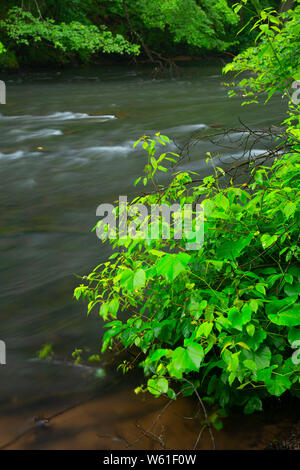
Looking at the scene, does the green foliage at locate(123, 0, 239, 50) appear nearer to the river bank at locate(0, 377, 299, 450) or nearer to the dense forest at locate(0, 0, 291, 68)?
the dense forest at locate(0, 0, 291, 68)

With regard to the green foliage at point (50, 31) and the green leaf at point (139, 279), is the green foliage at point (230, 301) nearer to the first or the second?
the green leaf at point (139, 279)

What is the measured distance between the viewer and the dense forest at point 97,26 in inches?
601

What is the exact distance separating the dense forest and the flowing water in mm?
1336

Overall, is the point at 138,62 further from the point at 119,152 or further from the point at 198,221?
the point at 198,221

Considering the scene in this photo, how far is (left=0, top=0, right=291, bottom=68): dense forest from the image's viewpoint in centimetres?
1527

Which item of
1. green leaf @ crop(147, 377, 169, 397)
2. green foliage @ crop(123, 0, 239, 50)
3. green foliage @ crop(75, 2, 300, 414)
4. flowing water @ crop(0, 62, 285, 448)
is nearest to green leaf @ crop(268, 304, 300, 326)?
green foliage @ crop(75, 2, 300, 414)

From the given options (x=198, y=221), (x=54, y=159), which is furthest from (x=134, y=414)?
(x=54, y=159)

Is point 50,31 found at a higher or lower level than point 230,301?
higher

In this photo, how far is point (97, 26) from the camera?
18375 millimetres

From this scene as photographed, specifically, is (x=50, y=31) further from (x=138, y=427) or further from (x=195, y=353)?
(x=195, y=353)

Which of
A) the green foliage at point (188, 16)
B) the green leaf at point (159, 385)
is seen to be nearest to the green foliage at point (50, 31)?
the green foliage at point (188, 16)

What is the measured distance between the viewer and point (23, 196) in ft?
20.6

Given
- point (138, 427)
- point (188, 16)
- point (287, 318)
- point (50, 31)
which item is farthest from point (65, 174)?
point (188, 16)

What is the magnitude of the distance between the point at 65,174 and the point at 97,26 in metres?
13.8
